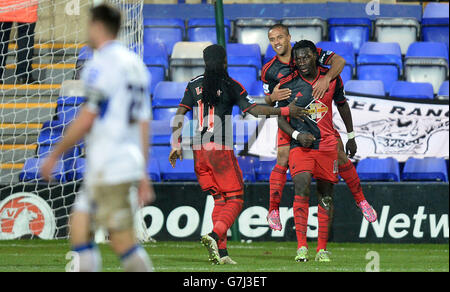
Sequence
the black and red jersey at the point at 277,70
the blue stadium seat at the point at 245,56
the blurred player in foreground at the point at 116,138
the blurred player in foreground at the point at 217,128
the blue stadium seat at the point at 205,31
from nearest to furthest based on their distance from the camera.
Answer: the blurred player in foreground at the point at 116,138, the blurred player in foreground at the point at 217,128, the black and red jersey at the point at 277,70, the blue stadium seat at the point at 245,56, the blue stadium seat at the point at 205,31

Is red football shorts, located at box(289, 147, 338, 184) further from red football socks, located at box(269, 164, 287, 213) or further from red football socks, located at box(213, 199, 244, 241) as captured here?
red football socks, located at box(213, 199, 244, 241)

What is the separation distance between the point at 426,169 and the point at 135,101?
7.47 meters

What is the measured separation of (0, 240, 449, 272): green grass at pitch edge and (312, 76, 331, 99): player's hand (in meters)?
1.49

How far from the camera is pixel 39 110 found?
1174cm

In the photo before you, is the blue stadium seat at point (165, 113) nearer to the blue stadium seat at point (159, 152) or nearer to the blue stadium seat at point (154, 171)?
the blue stadium seat at point (159, 152)

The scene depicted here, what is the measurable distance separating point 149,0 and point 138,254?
11097 mm

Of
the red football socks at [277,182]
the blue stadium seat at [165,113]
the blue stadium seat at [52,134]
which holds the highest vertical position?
the blue stadium seat at [165,113]

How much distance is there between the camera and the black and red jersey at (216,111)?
7824 mm

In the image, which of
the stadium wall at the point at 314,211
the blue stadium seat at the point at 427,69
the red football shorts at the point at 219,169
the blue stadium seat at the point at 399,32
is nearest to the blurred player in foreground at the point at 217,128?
the red football shorts at the point at 219,169

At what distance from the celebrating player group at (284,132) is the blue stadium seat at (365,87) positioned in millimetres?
3293

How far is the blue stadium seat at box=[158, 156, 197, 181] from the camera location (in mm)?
11312

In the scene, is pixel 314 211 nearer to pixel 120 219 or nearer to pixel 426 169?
pixel 426 169
